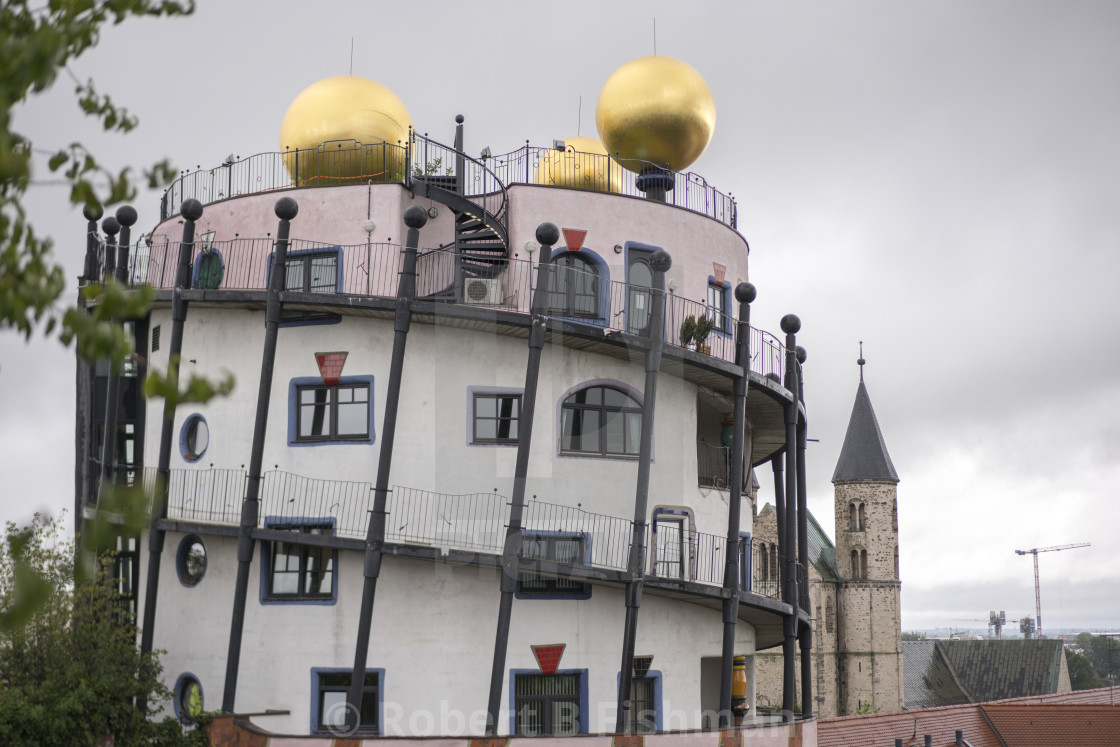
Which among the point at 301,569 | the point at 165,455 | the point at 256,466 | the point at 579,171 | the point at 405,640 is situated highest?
the point at 579,171

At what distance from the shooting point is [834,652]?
198 ft

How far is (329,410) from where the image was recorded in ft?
66.5

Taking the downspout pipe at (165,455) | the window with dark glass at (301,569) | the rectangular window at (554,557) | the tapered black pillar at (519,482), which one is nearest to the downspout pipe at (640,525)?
the rectangular window at (554,557)

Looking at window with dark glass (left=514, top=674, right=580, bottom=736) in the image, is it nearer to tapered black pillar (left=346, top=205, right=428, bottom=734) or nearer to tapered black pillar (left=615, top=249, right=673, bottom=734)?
tapered black pillar (left=615, top=249, right=673, bottom=734)

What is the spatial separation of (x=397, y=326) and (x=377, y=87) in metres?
6.07

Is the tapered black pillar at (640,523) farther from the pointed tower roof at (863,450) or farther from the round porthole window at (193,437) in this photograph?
the pointed tower roof at (863,450)

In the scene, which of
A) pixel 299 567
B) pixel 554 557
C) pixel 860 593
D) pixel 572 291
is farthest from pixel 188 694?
pixel 860 593

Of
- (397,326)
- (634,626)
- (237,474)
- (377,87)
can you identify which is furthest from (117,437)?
(634,626)

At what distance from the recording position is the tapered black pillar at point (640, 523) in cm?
1900

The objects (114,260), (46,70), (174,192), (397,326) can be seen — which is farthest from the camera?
(174,192)

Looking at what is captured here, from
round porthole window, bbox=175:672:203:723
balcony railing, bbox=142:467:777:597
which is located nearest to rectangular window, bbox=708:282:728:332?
balcony railing, bbox=142:467:777:597

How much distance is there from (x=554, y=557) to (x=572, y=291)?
4425 mm

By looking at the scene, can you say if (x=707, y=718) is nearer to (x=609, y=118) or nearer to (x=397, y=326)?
(x=397, y=326)

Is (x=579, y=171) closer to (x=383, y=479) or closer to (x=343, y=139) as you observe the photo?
(x=343, y=139)
